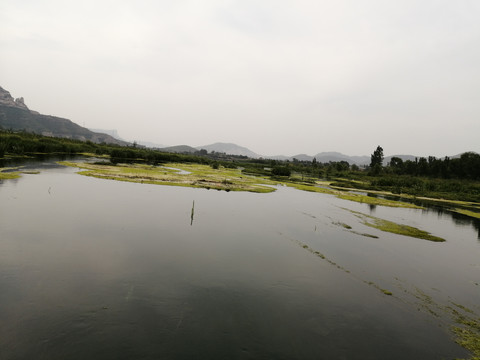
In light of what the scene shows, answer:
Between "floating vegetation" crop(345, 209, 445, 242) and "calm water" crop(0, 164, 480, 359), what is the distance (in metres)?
2.07

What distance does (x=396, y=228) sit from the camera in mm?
34938

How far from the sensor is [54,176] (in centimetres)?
4784

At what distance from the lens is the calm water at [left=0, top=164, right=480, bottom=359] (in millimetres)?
10992

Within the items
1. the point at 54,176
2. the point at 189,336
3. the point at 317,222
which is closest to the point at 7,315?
the point at 189,336

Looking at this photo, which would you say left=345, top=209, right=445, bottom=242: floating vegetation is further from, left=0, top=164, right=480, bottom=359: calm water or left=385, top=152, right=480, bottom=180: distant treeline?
left=385, top=152, right=480, bottom=180: distant treeline

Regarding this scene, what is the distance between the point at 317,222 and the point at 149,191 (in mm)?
27345

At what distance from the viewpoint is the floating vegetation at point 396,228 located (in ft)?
106

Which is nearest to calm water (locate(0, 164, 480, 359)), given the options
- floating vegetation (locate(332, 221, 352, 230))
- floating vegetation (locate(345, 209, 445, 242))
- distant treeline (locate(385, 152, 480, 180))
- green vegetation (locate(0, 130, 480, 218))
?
floating vegetation (locate(345, 209, 445, 242))

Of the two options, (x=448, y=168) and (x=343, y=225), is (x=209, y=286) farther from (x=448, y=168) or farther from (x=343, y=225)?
(x=448, y=168)

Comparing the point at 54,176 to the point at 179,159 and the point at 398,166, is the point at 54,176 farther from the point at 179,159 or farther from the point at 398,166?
the point at 398,166

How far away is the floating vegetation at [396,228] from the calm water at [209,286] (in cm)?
207

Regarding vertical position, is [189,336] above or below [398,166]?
below

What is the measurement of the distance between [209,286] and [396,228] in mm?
30324

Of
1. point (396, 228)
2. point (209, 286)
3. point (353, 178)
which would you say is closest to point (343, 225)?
point (396, 228)
